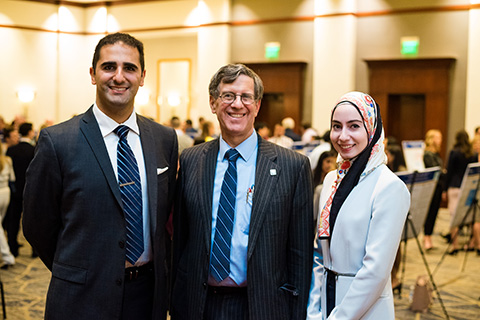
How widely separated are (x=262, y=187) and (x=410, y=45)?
37.9 feet

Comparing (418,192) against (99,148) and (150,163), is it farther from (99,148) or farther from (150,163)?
(99,148)

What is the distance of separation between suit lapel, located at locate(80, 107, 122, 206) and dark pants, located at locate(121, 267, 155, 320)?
38cm

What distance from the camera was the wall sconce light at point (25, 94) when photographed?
56.0ft

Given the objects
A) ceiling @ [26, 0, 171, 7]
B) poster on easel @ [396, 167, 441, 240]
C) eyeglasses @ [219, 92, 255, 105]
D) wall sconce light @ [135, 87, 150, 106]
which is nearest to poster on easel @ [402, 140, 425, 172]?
poster on easel @ [396, 167, 441, 240]

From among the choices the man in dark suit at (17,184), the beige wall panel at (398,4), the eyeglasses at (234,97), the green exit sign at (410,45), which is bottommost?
the man in dark suit at (17,184)

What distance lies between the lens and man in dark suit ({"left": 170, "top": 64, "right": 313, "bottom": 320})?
2377 millimetres

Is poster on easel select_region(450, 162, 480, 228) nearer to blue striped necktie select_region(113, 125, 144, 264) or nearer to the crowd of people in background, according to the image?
the crowd of people in background

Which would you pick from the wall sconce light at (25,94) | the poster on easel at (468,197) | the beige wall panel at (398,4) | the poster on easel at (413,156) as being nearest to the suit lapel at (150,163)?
the poster on easel at (468,197)

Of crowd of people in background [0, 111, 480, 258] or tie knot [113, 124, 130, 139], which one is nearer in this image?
tie knot [113, 124, 130, 139]

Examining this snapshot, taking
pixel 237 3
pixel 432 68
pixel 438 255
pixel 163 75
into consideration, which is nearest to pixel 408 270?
pixel 438 255

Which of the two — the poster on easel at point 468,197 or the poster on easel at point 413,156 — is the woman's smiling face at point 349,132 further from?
the poster on easel at point 413,156

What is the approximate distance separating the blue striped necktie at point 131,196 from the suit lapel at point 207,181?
0.28 m

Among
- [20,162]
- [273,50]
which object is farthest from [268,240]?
[273,50]

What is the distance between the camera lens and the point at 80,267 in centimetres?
228
